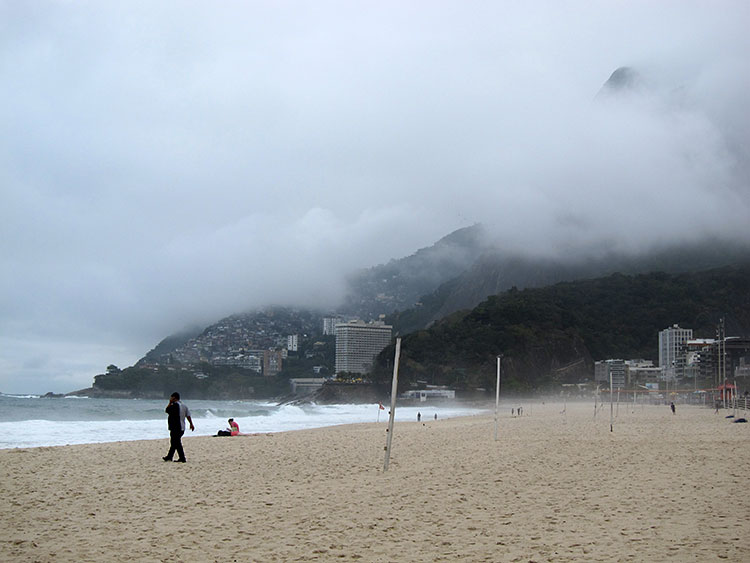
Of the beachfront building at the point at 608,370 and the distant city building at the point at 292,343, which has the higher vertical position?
the distant city building at the point at 292,343

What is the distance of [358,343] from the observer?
150m

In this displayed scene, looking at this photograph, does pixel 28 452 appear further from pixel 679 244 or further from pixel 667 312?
pixel 679 244

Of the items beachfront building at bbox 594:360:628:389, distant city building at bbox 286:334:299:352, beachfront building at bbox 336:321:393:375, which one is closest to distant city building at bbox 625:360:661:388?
beachfront building at bbox 594:360:628:389

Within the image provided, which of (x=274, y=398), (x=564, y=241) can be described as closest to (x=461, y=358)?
(x=274, y=398)

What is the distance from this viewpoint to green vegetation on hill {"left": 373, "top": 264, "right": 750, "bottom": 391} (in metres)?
109

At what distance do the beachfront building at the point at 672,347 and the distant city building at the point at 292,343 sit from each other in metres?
82.7

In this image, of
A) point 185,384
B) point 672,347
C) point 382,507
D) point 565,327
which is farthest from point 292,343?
point 382,507

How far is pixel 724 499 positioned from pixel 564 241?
17053 centimetres

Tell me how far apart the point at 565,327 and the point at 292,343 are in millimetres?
73512

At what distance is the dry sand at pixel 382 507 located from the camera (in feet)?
19.0

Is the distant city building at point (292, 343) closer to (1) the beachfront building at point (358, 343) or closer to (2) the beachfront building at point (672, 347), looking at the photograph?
(1) the beachfront building at point (358, 343)

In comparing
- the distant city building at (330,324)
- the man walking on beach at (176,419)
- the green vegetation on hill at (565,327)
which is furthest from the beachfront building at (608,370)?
the man walking on beach at (176,419)

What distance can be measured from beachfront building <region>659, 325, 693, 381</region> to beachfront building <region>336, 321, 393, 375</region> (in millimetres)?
52201

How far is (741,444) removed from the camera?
588 inches
